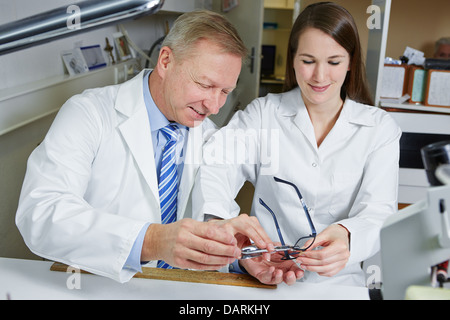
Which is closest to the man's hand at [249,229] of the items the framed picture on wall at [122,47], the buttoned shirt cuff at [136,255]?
the buttoned shirt cuff at [136,255]

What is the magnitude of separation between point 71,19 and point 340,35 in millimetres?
1108

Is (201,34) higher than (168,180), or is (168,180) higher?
(201,34)

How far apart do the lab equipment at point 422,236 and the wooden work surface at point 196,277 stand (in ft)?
1.18

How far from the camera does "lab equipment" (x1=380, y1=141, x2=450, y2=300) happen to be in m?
0.58

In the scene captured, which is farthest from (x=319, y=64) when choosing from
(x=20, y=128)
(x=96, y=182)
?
Answer: (x=20, y=128)

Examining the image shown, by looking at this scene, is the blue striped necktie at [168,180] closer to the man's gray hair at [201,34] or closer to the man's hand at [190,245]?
the man's gray hair at [201,34]

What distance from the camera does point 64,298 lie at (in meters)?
0.86

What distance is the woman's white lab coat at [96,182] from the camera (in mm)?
916

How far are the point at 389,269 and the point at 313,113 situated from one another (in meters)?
1.00

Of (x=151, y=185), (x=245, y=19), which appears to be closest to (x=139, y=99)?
(x=151, y=185)

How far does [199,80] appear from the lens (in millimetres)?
1233

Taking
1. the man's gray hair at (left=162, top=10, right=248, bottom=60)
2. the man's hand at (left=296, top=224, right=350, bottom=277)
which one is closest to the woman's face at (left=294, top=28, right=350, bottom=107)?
the man's gray hair at (left=162, top=10, right=248, bottom=60)

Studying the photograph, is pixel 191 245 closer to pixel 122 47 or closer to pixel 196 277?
pixel 196 277
